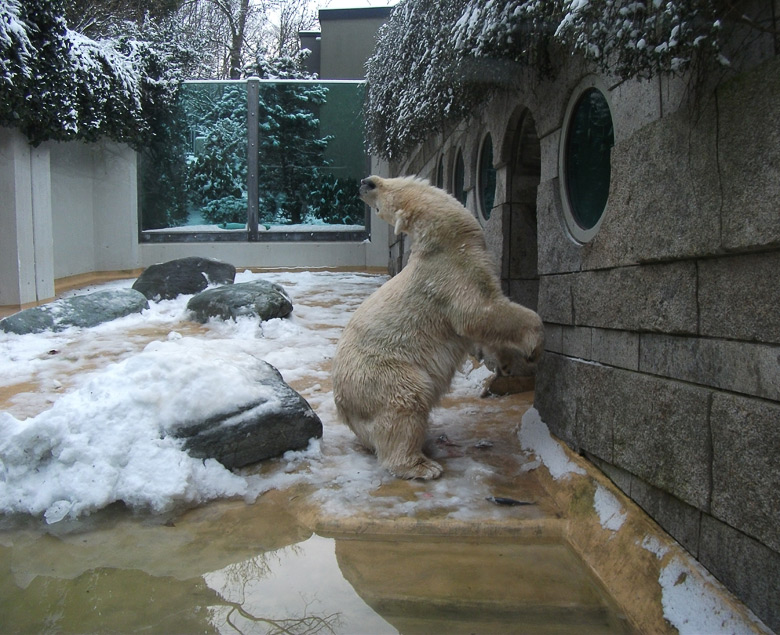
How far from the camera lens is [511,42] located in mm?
3119

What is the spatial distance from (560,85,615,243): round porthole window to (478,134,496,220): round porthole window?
67.6 inches

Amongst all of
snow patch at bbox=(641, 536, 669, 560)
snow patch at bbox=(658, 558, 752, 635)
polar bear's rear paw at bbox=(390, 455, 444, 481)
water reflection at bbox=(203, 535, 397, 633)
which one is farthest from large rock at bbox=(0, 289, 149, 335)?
snow patch at bbox=(658, 558, 752, 635)

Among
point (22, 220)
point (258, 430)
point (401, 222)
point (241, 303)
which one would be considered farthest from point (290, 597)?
point (22, 220)

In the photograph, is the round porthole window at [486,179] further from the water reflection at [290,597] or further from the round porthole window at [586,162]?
the water reflection at [290,597]

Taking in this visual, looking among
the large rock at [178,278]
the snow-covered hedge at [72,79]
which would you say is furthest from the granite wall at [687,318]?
the snow-covered hedge at [72,79]

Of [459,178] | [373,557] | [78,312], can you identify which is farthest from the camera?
[78,312]

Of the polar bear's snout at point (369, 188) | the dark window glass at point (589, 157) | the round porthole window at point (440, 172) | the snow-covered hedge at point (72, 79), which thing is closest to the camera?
the dark window glass at point (589, 157)

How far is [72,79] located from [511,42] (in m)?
8.84

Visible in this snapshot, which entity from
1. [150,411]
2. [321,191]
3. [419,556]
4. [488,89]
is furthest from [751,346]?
[321,191]

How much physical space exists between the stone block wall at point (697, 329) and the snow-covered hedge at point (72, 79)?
28.3ft

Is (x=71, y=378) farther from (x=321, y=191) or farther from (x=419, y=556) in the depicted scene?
(x=321, y=191)

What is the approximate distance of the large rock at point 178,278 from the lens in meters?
8.52

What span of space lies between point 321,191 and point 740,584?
1246 cm

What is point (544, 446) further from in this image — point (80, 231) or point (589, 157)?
point (80, 231)
